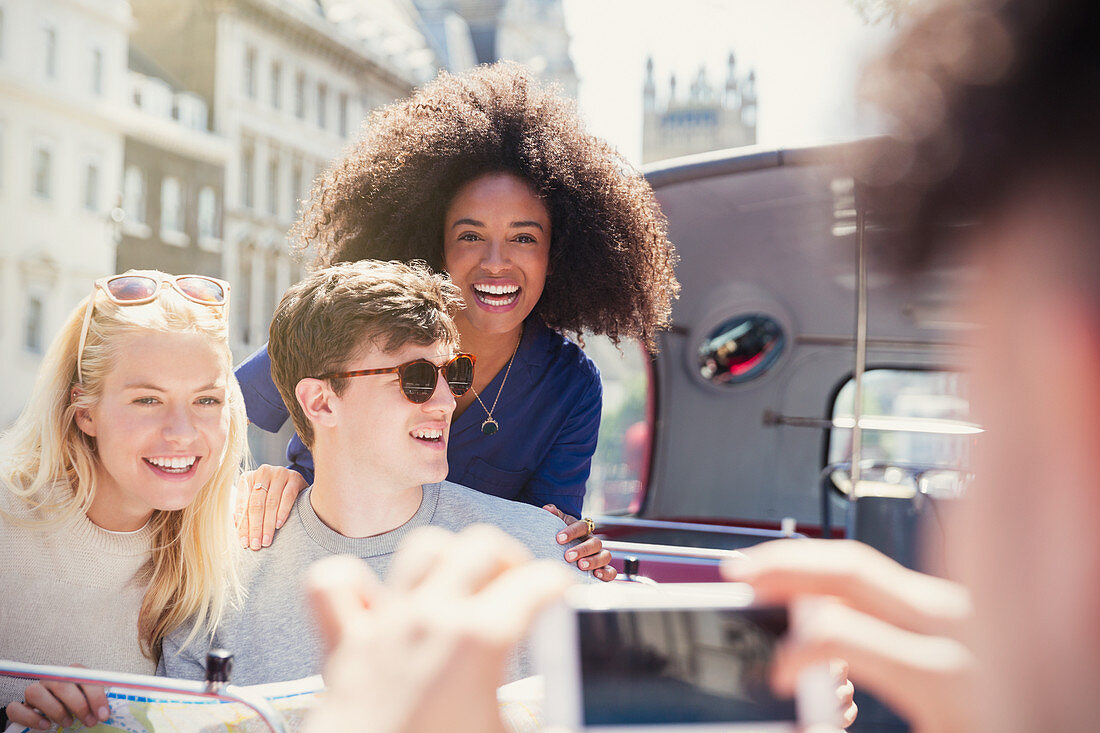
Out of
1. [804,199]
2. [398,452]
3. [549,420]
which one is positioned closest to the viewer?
[398,452]

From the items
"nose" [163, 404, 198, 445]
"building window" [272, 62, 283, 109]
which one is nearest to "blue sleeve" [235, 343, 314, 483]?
"nose" [163, 404, 198, 445]

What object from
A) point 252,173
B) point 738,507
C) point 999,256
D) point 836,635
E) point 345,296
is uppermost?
point 252,173

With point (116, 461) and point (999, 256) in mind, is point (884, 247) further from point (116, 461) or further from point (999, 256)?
point (116, 461)

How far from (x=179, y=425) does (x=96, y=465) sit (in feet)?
0.60

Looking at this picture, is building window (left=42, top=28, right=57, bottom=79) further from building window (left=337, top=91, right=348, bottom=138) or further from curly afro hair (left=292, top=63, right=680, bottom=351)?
curly afro hair (left=292, top=63, right=680, bottom=351)

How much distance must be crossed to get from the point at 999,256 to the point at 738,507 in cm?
630

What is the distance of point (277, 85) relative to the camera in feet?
106

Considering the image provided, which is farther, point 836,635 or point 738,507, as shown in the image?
point 738,507

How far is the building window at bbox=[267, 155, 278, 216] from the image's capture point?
3173cm

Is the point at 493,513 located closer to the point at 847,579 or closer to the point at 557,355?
the point at 557,355

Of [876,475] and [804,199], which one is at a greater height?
[804,199]

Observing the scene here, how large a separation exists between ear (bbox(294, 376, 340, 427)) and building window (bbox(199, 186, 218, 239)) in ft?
91.1

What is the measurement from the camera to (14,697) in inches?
62.9

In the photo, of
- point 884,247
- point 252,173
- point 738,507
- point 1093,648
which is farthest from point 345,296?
point 252,173
